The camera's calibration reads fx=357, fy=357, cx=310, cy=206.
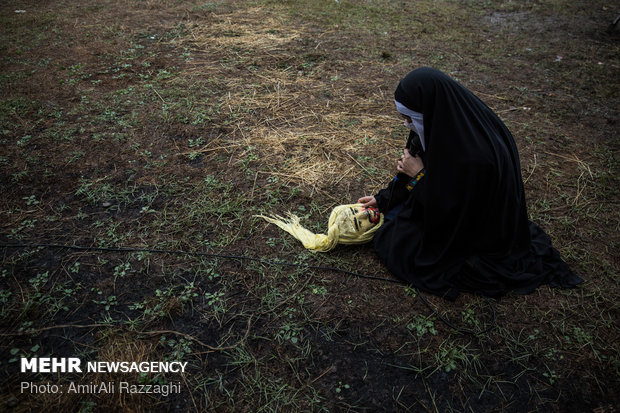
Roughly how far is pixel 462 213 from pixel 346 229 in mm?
772

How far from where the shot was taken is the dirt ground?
6.35ft

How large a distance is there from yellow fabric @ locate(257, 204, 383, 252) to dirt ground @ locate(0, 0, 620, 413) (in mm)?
100

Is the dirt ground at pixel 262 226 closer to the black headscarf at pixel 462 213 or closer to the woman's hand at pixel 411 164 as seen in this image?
the black headscarf at pixel 462 213

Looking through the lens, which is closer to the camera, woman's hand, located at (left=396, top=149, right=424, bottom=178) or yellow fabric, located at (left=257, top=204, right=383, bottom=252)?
woman's hand, located at (left=396, top=149, right=424, bottom=178)

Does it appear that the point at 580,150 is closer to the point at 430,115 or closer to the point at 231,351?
the point at 430,115

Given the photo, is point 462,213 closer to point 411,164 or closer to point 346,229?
point 411,164

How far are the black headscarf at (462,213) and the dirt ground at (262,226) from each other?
15 centimetres

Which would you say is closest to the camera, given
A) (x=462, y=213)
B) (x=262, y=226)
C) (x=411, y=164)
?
(x=462, y=213)

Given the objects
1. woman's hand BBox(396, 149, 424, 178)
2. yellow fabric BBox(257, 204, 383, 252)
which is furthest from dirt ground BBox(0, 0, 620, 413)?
woman's hand BBox(396, 149, 424, 178)

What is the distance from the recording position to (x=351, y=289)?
240 cm

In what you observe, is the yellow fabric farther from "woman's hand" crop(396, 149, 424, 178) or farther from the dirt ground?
"woman's hand" crop(396, 149, 424, 178)

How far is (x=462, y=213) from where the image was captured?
84.3 inches

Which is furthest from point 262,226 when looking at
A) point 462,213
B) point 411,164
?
point 462,213

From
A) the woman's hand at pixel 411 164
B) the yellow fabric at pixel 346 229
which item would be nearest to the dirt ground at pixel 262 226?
the yellow fabric at pixel 346 229
